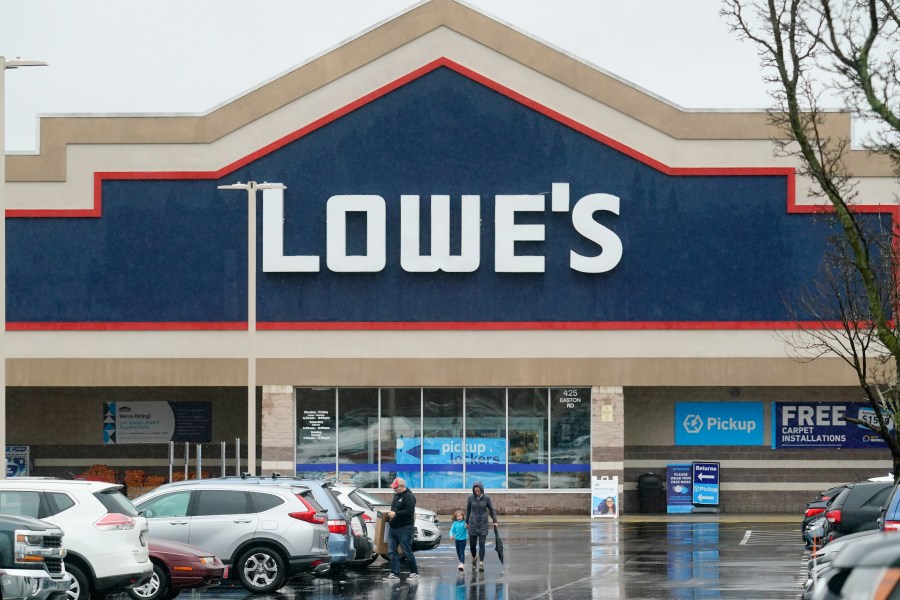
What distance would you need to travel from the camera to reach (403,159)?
1713 inches

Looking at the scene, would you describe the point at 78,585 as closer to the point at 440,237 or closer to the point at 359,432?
the point at 359,432

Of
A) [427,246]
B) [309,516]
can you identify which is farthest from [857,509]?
[427,246]

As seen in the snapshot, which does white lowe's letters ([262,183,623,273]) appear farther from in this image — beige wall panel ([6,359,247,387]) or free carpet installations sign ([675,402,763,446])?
free carpet installations sign ([675,402,763,446])

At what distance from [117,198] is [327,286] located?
21.6ft

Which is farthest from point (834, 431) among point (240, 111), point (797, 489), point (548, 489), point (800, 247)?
point (240, 111)

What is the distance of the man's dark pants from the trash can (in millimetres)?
18463

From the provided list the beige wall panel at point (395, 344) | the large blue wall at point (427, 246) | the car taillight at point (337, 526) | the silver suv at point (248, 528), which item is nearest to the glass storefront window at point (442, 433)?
the beige wall panel at point (395, 344)

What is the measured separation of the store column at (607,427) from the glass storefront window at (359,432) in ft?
20.9

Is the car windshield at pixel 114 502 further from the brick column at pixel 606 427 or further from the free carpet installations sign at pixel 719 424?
the free carpet installations sign at pixel 719 424

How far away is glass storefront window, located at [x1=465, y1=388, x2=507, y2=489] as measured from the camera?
4381cm

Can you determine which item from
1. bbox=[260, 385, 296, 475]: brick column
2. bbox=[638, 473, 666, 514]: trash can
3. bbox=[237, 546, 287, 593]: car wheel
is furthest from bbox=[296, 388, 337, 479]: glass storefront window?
bbox=[237, 546, 287, 593]: car wheel

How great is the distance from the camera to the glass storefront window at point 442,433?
4384 centimetres

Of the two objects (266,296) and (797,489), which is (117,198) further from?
(797,489)

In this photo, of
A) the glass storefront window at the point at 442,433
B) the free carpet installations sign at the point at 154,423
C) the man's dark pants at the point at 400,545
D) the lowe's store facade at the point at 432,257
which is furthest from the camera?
the free carpet installations sign at the point at 154,423
